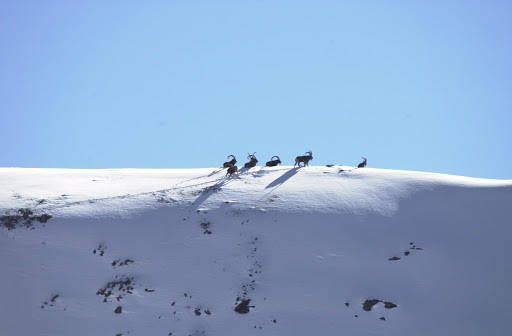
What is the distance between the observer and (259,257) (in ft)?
113

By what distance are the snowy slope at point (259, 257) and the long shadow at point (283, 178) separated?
0.32 metres

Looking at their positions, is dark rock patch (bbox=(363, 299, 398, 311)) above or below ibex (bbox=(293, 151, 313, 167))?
below

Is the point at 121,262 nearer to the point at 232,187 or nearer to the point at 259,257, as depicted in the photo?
the point at 259,257

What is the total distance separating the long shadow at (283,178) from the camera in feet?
140

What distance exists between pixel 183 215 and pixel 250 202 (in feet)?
15.4

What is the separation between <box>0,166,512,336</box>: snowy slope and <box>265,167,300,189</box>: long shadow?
32 centimetres

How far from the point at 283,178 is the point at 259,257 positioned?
10826mm

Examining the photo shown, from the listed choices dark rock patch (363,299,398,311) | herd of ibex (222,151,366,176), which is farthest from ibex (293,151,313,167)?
dark rock patch (363,299,398,311)

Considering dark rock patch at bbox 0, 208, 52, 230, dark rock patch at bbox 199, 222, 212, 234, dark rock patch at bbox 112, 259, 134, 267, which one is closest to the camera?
dark rock patch at bbox 112, 259, 134, 267

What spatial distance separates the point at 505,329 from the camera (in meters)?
30.1

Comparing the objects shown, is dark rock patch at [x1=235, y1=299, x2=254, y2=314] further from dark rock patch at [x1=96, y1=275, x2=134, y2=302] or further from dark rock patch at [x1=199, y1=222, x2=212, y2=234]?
dark rock patch at [x1=199, y1=222, x2=212, y2=234]

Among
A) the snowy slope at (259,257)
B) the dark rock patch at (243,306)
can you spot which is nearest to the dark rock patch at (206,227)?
the snowy slope at (259,257)

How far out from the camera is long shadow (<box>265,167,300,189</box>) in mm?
42531

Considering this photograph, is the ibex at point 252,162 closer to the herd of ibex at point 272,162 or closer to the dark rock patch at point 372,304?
the herd of ibex at point 272,162
